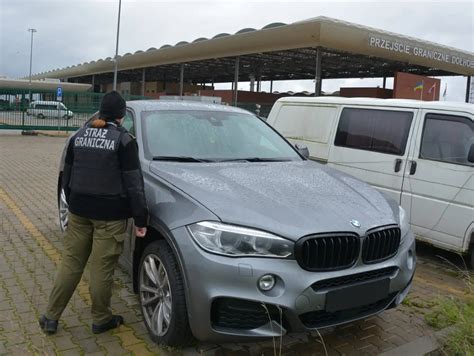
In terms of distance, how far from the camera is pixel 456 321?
374 cm

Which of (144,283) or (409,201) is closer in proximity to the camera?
(144,283)

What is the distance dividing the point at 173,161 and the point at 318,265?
4.97ft

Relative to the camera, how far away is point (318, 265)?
2875 mm

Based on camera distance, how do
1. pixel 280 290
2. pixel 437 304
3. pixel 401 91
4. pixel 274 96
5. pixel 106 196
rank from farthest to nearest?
pixel 274 96 < pixel 401 91 < pixel 437 304 < pixel 106 196 < pixel 280 290

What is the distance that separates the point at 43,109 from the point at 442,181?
70.3 ft

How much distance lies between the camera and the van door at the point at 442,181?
5.28 metres

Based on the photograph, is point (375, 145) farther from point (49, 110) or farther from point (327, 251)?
point (49, 110)

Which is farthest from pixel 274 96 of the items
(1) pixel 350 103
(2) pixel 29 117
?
(1) pixel 350 103

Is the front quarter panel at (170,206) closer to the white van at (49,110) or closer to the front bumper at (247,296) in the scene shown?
the front bumper at (247,296)

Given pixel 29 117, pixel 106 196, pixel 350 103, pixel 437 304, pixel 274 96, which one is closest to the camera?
pixel 106 196

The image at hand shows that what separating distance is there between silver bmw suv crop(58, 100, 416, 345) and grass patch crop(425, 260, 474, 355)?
0.49m

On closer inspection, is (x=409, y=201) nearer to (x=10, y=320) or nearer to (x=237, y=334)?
(x=237, y=334)

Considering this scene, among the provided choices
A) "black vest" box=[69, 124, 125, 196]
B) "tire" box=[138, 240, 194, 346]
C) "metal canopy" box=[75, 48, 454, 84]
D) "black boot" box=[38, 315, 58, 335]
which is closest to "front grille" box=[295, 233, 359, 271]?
"tire" box=[138, 240, 194, 346]

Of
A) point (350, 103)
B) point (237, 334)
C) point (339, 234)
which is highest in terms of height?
point (350, 103)
